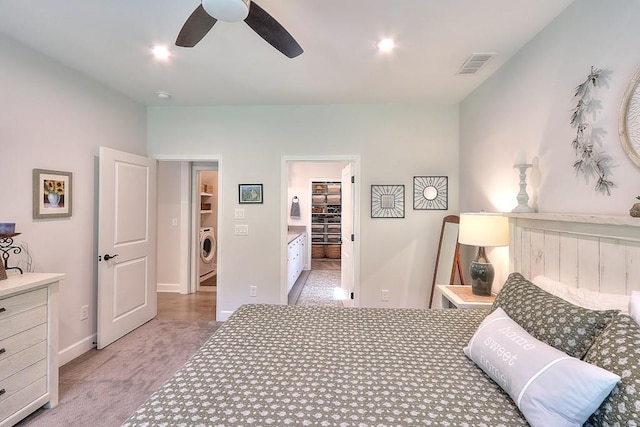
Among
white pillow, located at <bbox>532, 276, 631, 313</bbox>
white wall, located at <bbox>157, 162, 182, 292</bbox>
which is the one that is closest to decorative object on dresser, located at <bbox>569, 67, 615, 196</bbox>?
white pillow, located at <bbox>532, 276, 631, 313</bbox>

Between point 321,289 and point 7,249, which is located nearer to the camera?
point 7,249

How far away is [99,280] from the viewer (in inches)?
110

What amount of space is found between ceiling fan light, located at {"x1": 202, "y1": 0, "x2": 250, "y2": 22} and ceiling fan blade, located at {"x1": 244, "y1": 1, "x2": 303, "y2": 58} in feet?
0.30

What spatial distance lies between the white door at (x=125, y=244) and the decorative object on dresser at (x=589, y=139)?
372 cm

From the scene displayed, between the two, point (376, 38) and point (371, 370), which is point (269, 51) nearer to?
point (376, 38)

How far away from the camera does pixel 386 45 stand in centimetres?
211

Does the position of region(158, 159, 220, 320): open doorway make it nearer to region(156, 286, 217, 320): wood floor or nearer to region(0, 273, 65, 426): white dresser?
region(156, 286, 217, 320): wood floor

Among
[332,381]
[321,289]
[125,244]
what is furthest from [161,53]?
[321,289]

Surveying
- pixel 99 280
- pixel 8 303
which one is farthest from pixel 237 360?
pixel 99 280

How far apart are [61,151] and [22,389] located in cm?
181

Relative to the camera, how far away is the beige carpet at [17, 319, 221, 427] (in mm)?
1922

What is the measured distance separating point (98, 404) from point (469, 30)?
3646mm

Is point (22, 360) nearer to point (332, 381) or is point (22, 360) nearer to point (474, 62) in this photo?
point (332, 381)

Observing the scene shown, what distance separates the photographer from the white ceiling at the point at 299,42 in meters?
1.74
